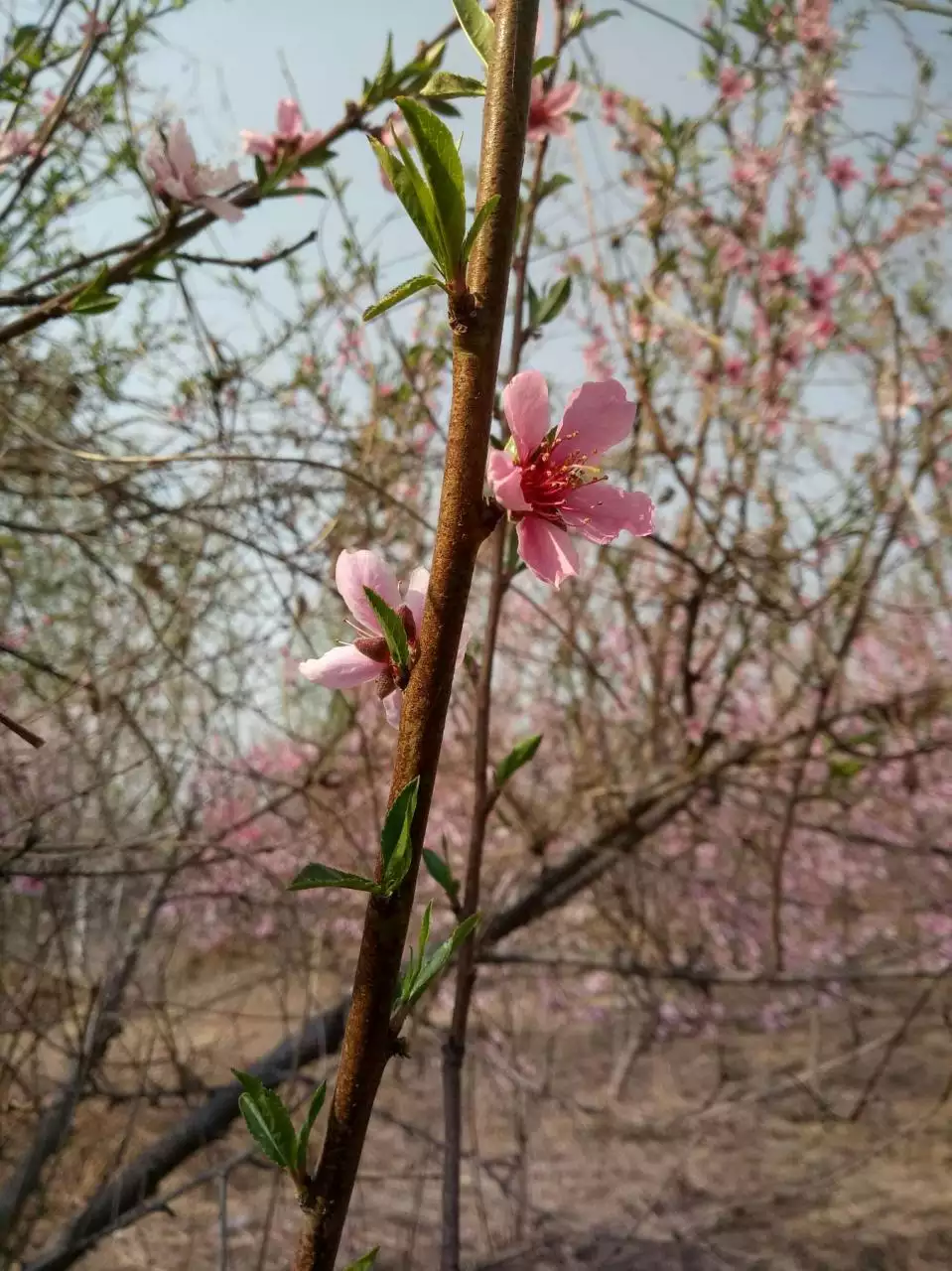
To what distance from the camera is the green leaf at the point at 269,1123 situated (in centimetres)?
35

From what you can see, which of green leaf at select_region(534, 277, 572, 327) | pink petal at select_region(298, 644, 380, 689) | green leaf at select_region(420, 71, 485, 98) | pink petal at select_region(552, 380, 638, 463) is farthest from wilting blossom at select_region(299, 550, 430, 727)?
green leaf at select_region(534, 277, 572, 327)

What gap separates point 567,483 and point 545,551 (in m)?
0.04

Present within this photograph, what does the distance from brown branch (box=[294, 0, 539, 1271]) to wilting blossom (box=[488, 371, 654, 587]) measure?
8 centimetres

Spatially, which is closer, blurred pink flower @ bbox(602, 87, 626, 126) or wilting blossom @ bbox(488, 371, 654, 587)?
wilting blossom @ bbox(488, 371, 654, 587)

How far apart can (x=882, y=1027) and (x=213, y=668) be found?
446 cm

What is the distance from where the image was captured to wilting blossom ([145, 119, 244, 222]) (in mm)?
946

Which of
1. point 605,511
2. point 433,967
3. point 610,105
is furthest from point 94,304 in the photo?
point 610,105

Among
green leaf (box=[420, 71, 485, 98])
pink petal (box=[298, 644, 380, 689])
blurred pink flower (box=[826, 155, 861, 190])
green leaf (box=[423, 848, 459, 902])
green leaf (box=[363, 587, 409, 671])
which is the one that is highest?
blurred pink flower (box=[826, 155, 861, 190])

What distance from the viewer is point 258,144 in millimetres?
1114

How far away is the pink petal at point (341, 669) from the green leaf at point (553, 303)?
0.49 meters

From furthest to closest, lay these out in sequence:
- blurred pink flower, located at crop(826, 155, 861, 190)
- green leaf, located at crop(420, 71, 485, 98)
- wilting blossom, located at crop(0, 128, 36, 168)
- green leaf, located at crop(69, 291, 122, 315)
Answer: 1. blurred pink flower, located at crop(826, 155, 861, 190)
2. wilting blossom, located at crop(0, 128, 36, 168)
3. green leaf, located at crop(69, 291, 122, 315)
4. green leaf, located at crop(420, 71, 485, 98)

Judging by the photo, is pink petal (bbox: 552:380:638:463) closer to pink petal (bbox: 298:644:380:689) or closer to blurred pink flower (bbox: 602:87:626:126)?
pink petal (bbox: 298:644:380:689)

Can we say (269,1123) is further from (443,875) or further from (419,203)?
(419,203)

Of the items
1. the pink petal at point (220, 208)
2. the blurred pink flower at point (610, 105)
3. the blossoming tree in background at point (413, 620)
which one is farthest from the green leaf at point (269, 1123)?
the blurred pink flower at point (610, 105)
